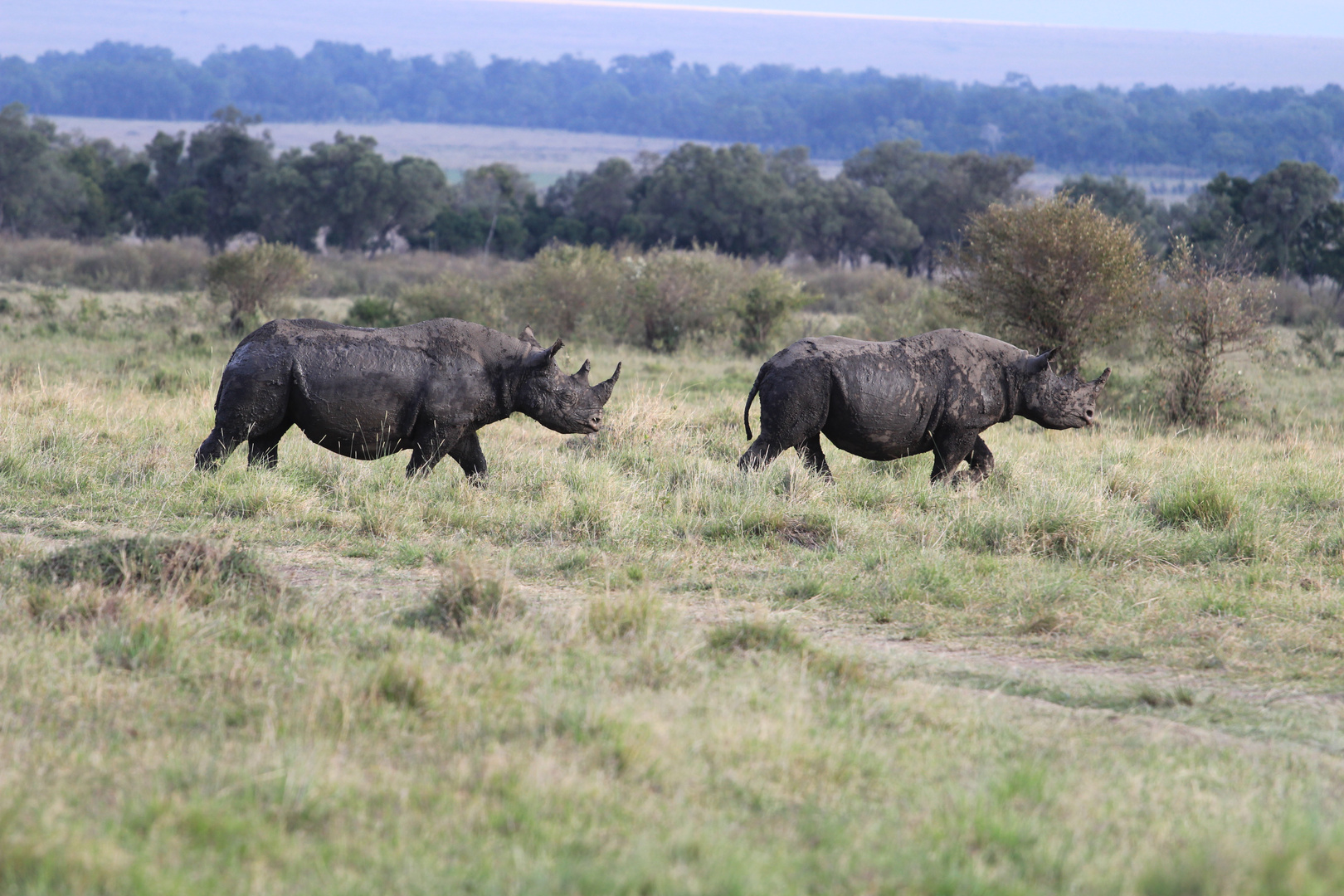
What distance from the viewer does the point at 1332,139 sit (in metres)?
150

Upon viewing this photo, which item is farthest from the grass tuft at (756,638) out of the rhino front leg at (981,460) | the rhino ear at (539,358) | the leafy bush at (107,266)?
the leafy bush at (107,266)

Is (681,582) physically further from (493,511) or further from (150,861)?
(150,861)

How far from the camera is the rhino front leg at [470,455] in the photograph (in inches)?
390

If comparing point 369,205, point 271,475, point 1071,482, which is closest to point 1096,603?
point 1071,482

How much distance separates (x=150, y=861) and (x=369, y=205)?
54.9 metres

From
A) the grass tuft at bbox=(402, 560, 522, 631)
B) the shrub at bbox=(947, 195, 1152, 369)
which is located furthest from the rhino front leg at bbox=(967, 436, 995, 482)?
the shrub at bbox=(947, 195, 1152, 369)

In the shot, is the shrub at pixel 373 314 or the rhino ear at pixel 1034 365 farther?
the shrub at pixel 373 314

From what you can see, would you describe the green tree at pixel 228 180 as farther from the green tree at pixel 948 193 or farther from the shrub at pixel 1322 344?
the shrub at pixel 1322 344

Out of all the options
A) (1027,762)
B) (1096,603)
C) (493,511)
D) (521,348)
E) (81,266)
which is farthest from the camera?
(81,266)

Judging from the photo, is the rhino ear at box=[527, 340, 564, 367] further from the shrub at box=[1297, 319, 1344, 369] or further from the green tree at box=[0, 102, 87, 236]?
the green tree at box=[0, 102, 87, 236]

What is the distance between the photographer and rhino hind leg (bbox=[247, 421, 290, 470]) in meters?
9.48

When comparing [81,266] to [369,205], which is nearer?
[81,266]

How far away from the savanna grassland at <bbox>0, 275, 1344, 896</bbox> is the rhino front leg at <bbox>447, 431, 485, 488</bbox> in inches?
4.9

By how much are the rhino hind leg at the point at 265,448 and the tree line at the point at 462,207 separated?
143 ft
